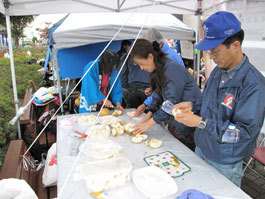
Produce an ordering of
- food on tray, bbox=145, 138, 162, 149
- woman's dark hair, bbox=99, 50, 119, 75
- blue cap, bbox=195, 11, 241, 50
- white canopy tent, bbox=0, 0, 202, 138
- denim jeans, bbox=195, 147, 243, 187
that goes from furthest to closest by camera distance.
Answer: white canopy tent, bbox=0, 0, 202, 138 < woman's dark hair, bbox=99, 50, 119, 75 < food on tray, bbox=145, 138, 162, 149 < denim jeans, bbox=195, 147, 243, 187 < blue cap, bbox=195, 11, 241, 50

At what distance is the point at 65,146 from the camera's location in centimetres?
187

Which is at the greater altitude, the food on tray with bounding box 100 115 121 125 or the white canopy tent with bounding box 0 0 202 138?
the white canopy tent with bounding box 0 0 202 138

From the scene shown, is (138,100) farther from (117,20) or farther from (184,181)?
(184,181)

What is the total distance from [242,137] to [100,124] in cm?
146

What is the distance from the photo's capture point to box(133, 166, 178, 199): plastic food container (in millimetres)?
1229

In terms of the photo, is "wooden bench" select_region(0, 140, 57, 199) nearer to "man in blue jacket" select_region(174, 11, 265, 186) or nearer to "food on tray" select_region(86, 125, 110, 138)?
"food on tray" select_region(86, 125, 110, 138)

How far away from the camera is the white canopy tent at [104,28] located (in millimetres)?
3623

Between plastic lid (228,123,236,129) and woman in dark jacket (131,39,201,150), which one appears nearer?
plastic lid (228,123,236,129)

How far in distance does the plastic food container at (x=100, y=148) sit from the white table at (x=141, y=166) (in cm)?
6

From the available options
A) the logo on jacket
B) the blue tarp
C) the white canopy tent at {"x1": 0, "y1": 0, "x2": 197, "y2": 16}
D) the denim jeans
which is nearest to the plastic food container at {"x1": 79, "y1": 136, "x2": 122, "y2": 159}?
the denim jeans

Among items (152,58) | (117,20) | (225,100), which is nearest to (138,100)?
(117,20)

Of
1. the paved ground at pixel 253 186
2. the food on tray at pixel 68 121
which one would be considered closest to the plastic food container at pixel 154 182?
the food on tray at pixel 68 121

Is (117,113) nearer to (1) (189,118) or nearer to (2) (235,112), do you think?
(1) (189,118)

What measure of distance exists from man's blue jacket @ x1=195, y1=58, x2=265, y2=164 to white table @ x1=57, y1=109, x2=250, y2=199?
15 centimetres
